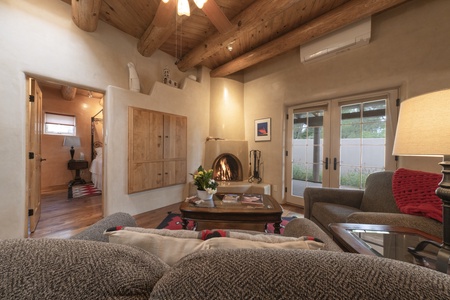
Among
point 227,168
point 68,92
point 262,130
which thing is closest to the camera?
point 262,130

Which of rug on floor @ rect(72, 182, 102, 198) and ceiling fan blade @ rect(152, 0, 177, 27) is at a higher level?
ceiling fan blade @ rect(152, 0, 177, 27)

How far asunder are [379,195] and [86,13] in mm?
4044

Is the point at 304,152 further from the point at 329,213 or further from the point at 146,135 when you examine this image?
the point at 146,135

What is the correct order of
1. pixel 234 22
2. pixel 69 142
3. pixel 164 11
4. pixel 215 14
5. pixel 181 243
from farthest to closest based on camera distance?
1. pixel 69 142
2. pixel 234 22
3. pixel 215 14
4. pixel 164 11
5. pixel 181 243

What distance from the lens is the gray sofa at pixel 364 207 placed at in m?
1.35

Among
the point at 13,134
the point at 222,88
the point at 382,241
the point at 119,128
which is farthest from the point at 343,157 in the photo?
the point at 13,134

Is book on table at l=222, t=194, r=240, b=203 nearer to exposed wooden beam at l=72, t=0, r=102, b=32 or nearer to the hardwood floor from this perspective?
the hardwood floor

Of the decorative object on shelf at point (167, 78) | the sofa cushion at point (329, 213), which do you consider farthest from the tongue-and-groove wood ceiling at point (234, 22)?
the sofa cushion at point (329, 213)

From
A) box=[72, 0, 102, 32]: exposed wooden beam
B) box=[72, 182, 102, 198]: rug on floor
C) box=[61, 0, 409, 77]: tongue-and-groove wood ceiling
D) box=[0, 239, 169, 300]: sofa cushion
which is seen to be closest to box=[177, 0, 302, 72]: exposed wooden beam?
box=[61, 0, 409, 77]: tongue-and-groove wood ceiling

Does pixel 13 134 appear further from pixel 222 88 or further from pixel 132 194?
pixel 222 88

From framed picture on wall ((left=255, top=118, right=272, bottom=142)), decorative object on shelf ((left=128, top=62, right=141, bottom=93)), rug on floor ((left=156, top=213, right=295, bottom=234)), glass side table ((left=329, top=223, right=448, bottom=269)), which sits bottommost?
rug on floor ((left=156, top=213, right=295, bottom=234))

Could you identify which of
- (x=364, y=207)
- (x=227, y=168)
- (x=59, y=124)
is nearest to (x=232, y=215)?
(x=364, y=207)

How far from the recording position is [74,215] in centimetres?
293

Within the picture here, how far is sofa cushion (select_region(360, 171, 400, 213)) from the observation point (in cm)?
186
